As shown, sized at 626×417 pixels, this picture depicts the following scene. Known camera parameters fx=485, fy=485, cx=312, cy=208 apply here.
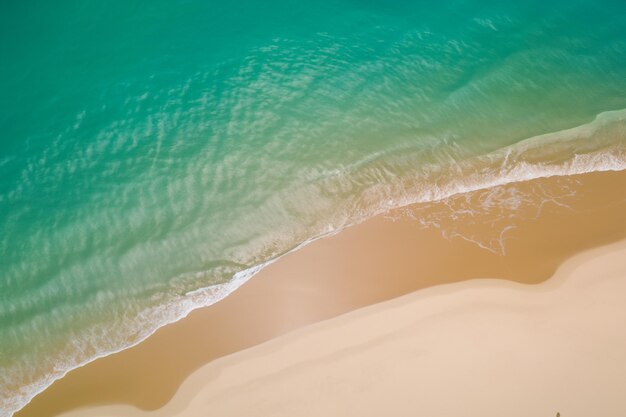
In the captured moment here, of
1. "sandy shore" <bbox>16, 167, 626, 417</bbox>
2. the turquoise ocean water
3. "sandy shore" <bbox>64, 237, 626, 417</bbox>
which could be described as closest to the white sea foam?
the turquoise ocean water

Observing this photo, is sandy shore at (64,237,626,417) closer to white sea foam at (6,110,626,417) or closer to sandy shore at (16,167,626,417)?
sandy shore at (16,167,626,417)

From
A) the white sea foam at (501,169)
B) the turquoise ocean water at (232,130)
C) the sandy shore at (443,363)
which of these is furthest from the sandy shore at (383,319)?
the turquoise ocean water at (232,130)

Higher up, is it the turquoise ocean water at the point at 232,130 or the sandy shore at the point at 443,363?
the turquoise ocean water at the point at 232,130

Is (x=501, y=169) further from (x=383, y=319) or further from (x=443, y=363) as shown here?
(x=443, y=363)

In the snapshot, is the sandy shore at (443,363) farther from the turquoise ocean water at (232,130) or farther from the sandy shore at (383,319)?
the turquoise ocean water at (232,130)

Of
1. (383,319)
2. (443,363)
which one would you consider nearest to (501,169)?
(383,319)
